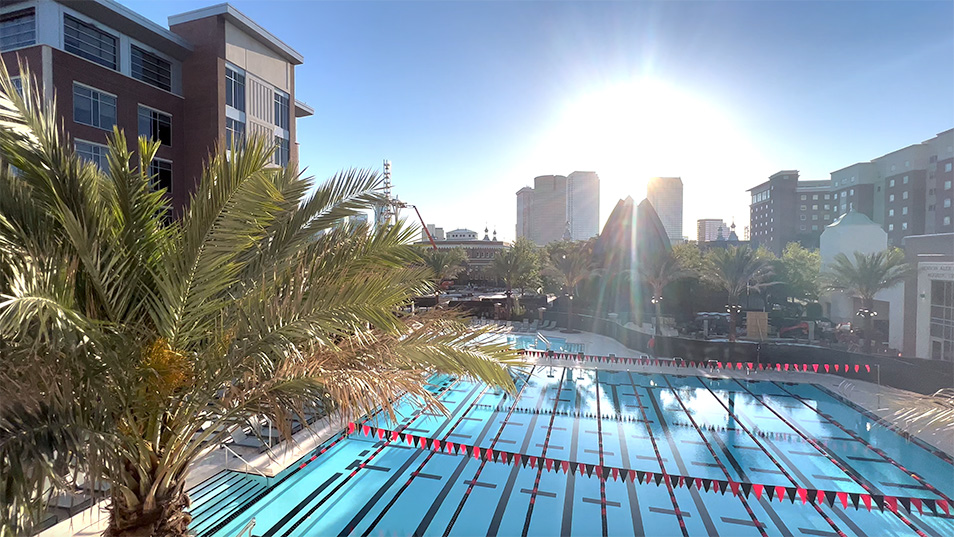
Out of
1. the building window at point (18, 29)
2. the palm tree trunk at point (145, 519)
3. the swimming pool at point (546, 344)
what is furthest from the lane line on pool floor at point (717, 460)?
the building window at point (18, 29)

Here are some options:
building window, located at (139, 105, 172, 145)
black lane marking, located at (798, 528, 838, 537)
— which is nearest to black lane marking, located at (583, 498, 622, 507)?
black lane marking, located at (798, 528, 838, 537)

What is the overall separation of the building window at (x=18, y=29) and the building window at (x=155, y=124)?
140 inches

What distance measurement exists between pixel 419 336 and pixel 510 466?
27.7 ft

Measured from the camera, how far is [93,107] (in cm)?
1625

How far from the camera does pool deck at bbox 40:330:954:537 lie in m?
5.69

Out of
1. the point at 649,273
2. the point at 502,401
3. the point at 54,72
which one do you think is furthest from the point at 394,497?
the point at 649,273

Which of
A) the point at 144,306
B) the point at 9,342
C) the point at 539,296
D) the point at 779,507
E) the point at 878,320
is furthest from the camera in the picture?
the point at 539,296

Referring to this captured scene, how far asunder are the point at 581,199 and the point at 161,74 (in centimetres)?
12057

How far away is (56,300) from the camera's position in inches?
113

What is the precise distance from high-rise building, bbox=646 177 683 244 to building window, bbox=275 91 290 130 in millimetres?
114579

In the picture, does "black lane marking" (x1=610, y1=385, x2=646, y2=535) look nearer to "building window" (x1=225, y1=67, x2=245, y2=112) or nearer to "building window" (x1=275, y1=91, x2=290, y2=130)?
"building window" (x1=225, y1=67, x2=245, y2=112)

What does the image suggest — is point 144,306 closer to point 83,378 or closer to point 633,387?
point 83,378

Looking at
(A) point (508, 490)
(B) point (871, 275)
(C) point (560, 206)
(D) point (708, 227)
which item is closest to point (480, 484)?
(A) point (508, 490)

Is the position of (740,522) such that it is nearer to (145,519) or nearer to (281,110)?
(145,519)
